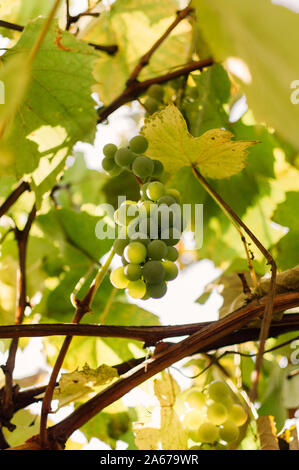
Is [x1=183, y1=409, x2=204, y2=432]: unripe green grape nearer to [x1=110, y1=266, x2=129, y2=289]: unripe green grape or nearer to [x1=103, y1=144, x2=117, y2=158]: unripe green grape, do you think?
[x1=110, y1=266, x2=129, y2=289]: unripe green grape

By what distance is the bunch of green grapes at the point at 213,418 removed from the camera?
91cm

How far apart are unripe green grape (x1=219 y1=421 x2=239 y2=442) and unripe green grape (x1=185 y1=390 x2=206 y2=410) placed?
6cm

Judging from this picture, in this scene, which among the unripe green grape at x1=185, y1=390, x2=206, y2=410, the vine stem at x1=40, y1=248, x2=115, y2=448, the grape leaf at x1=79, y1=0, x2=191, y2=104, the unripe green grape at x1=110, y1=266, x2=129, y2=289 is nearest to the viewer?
the vine stem at x1=40, y1=248, x2=115, y2=448

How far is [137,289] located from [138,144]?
25 cm

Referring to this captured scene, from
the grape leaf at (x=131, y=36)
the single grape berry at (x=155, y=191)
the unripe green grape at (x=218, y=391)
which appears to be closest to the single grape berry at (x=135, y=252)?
the single grape berry at (x=155, y=191)

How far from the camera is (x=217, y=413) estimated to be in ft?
2.98

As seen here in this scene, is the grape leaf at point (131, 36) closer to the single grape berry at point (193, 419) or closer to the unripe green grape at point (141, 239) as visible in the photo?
the unripe green grape at point (141, 239)

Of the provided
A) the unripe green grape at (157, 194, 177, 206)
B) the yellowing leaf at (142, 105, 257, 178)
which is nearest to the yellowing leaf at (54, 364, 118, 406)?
the unripe green grape at (157, 194, 177, 206)

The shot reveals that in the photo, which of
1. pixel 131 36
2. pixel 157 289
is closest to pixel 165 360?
pixel 157 289

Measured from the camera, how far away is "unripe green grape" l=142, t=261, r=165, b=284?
0.77 metres

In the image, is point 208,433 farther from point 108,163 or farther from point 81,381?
point 108,163

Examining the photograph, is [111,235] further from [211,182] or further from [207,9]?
[207,9]

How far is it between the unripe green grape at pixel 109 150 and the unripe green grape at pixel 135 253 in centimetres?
25

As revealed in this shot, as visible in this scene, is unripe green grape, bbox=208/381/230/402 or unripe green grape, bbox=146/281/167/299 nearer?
unripe green grape, bbox=146/281/167/299
